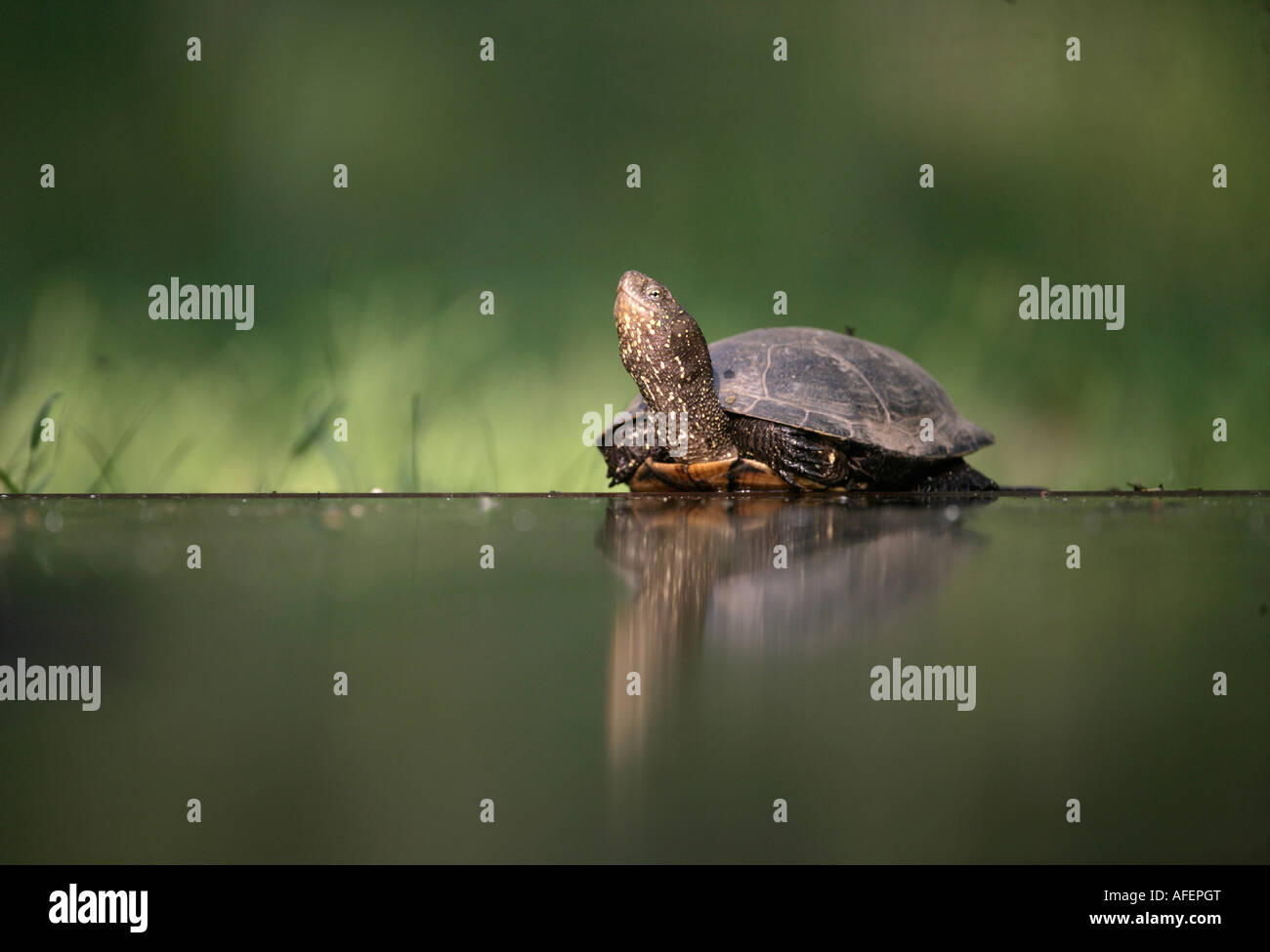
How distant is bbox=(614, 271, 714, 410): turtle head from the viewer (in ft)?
13.1

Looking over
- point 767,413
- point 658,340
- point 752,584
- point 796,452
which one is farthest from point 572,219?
point 752,584

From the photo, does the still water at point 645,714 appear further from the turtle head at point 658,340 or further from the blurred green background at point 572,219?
the blurred green background at point 572,219

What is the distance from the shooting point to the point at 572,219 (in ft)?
17.4

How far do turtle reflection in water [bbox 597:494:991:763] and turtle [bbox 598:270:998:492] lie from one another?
1144mm

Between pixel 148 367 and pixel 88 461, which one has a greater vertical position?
pixel 148 367

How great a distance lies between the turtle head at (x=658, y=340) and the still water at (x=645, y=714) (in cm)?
231

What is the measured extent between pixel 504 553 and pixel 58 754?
134 cm

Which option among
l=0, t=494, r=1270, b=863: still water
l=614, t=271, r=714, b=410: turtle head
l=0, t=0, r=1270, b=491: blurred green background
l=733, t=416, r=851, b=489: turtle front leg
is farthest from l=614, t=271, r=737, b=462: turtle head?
l=0, t=494, r=1270, b=863: still water

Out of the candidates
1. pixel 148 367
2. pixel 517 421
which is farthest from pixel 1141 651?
pixel 148 367

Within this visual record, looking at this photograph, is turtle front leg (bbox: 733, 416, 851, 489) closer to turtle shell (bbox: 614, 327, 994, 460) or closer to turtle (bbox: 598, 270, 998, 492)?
turtle (bbox: 598, 270, 998, 492)
